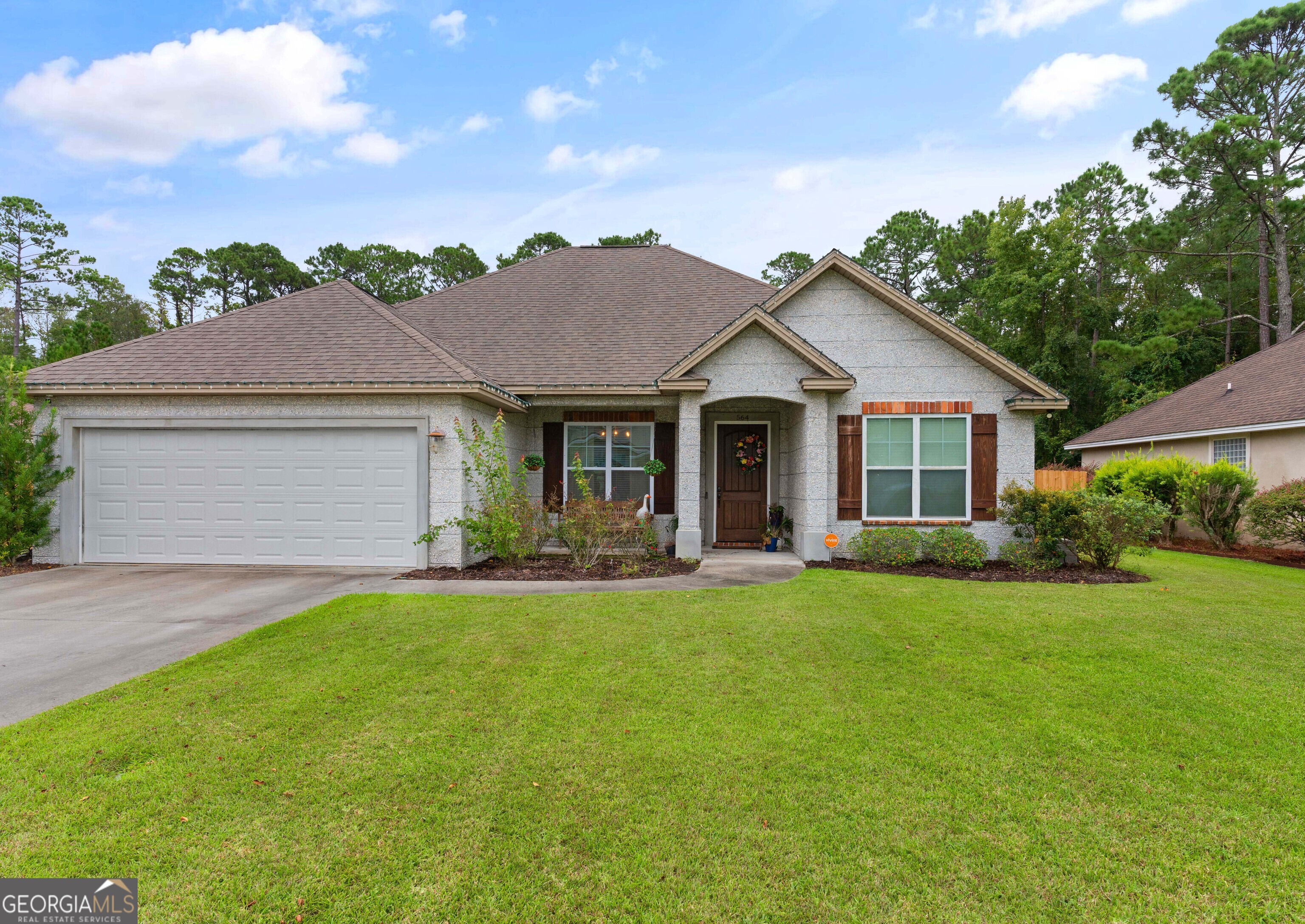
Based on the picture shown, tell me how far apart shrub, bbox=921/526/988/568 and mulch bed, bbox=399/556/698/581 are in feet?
13.2

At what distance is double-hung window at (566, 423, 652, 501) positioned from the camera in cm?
1129

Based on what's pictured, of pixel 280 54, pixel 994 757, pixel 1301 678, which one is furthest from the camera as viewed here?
pixel 280 54

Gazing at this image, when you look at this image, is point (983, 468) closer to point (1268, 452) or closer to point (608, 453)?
point (608, 453)

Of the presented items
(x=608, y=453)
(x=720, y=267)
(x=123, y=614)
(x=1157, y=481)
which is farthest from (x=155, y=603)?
(x=1157, y=481)

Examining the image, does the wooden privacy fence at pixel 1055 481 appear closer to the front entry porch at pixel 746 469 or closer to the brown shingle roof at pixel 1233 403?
the front entry porch at pixel 746 469

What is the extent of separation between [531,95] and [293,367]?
10.1 meters

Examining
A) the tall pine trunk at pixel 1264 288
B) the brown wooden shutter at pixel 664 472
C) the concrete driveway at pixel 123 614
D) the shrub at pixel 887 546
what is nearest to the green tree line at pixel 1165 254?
the tall pine trunk at pixel 1264 288

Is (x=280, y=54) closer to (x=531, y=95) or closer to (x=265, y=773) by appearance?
(x=531, y=95)

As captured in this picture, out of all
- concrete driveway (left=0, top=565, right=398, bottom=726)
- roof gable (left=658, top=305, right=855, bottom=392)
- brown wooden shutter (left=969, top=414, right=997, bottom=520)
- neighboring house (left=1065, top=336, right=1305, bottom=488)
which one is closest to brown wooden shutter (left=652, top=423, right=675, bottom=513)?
roof gable (left=658, top=305, right=855, bottom=392)

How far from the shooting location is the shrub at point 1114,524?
896 cm

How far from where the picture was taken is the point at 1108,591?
7.86 meters

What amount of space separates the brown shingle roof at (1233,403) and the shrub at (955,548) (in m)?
8.00

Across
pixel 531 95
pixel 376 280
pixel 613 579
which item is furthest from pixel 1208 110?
pixel 376 280

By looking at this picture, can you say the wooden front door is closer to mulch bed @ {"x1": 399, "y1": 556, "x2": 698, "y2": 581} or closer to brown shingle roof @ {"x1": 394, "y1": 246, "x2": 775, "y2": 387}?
brown shingle roof @ {"x1": 394, "y1": 246, "x2": 775, "y2": 387}
